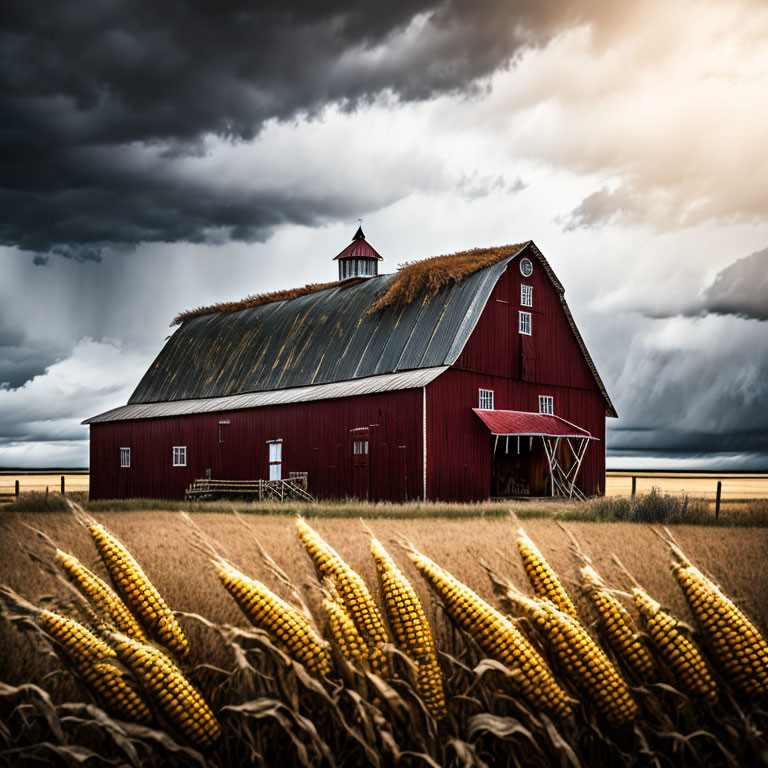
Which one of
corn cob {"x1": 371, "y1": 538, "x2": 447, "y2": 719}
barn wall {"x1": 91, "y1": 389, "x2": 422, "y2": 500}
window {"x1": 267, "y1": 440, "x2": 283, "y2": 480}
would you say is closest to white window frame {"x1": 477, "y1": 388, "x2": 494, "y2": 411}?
barn wall {"x1": 91, "y1": 389, "x2": 422, "y2": 500}

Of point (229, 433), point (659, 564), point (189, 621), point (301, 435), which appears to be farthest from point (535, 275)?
point (189, 621)

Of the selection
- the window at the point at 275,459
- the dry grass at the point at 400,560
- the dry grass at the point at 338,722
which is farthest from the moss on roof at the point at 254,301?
the dry grass at the point at 338,722

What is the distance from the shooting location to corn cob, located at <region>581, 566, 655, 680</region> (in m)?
4.12

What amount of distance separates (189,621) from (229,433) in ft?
96.8

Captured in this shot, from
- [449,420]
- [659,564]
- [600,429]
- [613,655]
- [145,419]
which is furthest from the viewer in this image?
[145,419]

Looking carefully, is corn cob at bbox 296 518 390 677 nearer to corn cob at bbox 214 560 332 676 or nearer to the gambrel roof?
corn cob at bbox 214 560 332 676

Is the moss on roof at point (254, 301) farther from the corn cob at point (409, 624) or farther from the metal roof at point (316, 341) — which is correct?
the corn cob at point (409, 624)

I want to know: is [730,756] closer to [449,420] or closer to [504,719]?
[504,719]

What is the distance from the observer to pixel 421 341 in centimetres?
3012

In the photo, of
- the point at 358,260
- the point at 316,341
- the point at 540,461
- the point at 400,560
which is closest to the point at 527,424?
the point at 540,461

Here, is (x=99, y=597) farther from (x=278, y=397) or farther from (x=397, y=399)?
(x=278, y=397)

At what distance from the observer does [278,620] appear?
3.64m

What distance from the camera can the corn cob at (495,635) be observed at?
369 centimetres

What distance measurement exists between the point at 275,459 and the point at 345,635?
1127 inches
